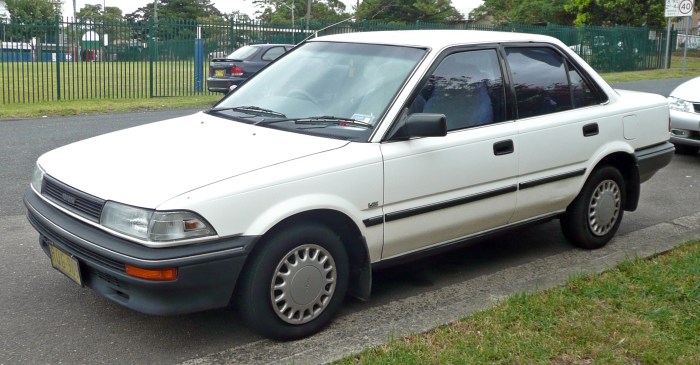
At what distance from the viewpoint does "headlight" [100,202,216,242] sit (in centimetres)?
364

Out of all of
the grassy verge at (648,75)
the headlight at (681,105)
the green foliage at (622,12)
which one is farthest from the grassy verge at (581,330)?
the green foliage at (622,12)

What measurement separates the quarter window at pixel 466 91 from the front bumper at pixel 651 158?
1534 mm

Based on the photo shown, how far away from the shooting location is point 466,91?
197 inches

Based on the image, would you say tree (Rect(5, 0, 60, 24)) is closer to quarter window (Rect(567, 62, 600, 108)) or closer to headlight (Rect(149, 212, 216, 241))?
quarter window (Rect(567, 62, 600, 108))

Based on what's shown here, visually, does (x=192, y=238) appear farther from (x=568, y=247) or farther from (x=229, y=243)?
(x=568, y=247)

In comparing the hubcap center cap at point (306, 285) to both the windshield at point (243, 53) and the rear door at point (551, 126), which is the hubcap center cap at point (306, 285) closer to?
the rear door at point (551, 126)

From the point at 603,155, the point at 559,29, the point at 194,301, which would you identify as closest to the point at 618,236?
the point at 603,155

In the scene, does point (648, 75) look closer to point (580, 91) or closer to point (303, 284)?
point (580, 91)

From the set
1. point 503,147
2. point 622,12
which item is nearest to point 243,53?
point 503,147

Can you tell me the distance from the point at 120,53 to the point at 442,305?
1614 centimetres

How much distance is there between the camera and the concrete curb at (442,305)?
397cm

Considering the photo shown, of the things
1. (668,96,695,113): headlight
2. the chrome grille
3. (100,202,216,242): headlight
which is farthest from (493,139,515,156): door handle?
(668,96,695,113): headlight

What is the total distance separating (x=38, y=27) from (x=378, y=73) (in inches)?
567

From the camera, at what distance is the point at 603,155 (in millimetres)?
5691
